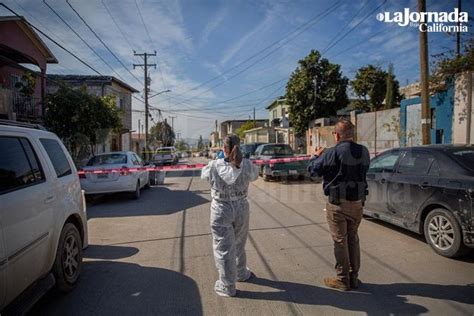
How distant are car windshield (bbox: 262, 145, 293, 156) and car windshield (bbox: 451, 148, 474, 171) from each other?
1037 centimetres

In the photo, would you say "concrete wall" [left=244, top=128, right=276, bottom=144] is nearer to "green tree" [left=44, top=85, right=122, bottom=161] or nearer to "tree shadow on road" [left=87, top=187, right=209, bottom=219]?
"green tree" [left=44, top=85, right=122, bottom=161]

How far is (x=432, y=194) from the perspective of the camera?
17.7 ft

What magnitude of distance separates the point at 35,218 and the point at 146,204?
7.18 meters

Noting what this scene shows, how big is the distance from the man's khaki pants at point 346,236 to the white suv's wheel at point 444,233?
170cm

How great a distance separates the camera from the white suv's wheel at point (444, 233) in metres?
5.00

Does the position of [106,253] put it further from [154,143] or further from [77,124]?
[154,143]

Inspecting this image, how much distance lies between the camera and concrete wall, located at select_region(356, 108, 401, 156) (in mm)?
16327

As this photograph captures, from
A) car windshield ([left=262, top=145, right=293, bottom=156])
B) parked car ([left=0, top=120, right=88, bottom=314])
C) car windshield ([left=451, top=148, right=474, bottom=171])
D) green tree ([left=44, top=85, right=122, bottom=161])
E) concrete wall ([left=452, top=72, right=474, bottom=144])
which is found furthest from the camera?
car windshield ([left=262, top=145, right=293, bottom=156])

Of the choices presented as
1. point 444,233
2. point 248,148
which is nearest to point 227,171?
point 444,233

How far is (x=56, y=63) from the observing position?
66.8 feet

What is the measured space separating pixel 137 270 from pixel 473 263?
4.49 meters

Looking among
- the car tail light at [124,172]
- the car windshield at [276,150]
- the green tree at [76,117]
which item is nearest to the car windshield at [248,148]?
the car windshield at [276,150]

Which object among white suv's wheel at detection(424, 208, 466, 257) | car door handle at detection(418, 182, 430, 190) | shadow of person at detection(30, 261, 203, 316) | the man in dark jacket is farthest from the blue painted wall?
shadow of person at detection(30, 261, 203, 316)

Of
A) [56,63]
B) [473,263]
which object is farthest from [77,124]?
[473,263]
